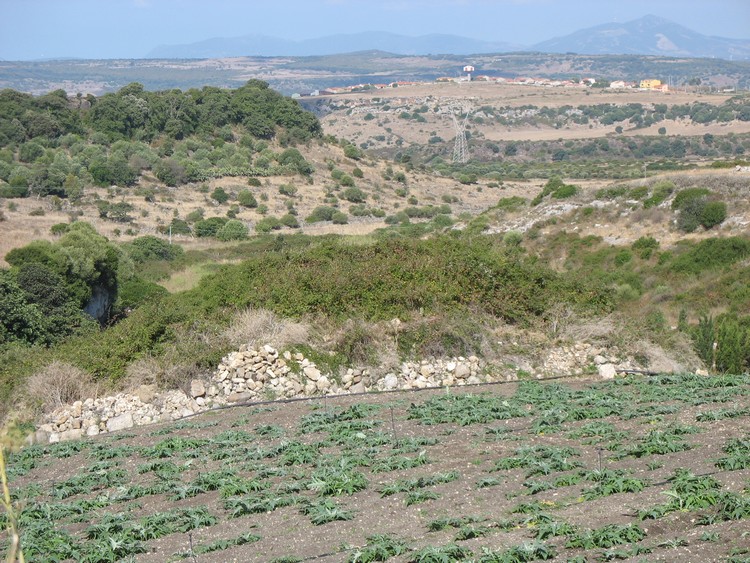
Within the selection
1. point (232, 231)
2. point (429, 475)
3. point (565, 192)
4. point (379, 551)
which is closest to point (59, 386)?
point (429, 475)

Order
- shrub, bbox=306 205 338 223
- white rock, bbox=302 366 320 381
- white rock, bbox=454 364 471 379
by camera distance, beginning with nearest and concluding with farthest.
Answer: white rock, bbox=302 366 320 381 < white rock, bbox=454 364 471 379 < shrub, bbox=306 205 338 223

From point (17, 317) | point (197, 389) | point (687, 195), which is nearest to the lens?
point (197, 389)

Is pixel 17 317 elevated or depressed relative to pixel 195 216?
elevated

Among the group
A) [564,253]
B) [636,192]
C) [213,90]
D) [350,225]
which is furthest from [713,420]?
[213,90]

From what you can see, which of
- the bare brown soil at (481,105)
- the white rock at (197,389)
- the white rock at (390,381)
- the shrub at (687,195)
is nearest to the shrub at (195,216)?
the shrub at (687,195)

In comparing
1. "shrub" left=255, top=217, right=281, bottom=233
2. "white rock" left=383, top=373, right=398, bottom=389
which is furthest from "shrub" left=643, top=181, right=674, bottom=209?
"white rock" left=383, top=373, right=398, bottom=389

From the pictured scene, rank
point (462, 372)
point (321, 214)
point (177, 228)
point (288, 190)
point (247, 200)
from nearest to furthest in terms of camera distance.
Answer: point (462, 372), point (177, 228), point (321, 214), point (247, 200), point (288, 190)

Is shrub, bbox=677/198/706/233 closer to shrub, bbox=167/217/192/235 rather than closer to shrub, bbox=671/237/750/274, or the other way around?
shrub, bbox=671/237/750/274

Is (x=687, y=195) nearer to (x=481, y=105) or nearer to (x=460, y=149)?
(x=460, y=149)

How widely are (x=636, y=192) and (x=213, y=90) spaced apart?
41085 millimetres

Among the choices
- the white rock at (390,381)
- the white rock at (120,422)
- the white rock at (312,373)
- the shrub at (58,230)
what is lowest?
the shrub at (58,230)

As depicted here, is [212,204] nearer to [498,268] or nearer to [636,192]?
[636,192]

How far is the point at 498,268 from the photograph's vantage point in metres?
17.6

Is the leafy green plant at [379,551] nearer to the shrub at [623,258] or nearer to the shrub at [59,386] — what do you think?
the shrub at [59,386]
